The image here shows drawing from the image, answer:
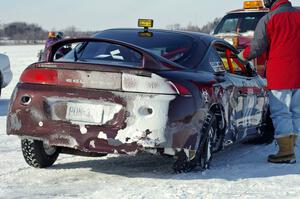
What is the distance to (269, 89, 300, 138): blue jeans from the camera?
19.8ft

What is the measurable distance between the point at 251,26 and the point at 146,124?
31.4 feet

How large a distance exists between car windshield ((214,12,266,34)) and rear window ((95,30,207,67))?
819 cm

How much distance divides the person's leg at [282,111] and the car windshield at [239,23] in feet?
25.3

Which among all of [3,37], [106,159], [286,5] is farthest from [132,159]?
[3,37]

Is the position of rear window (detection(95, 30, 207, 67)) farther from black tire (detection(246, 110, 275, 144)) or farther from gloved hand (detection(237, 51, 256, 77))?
black tire (detection(246, 110, 275, 144))

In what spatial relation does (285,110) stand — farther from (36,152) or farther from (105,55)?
(36,152)

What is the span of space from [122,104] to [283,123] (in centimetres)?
210

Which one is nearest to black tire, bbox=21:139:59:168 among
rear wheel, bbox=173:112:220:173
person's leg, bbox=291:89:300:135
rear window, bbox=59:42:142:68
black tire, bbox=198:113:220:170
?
rear window, bbox=59:42:142:68

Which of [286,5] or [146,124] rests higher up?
[286,5]

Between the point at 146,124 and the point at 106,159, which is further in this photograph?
the point at 106,159

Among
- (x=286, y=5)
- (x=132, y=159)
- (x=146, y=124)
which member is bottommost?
(x=132, y=159)

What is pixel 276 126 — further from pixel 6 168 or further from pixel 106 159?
pixel 6 168

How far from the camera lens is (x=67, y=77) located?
4.89m

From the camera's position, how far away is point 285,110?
Result: 6.05 metres
